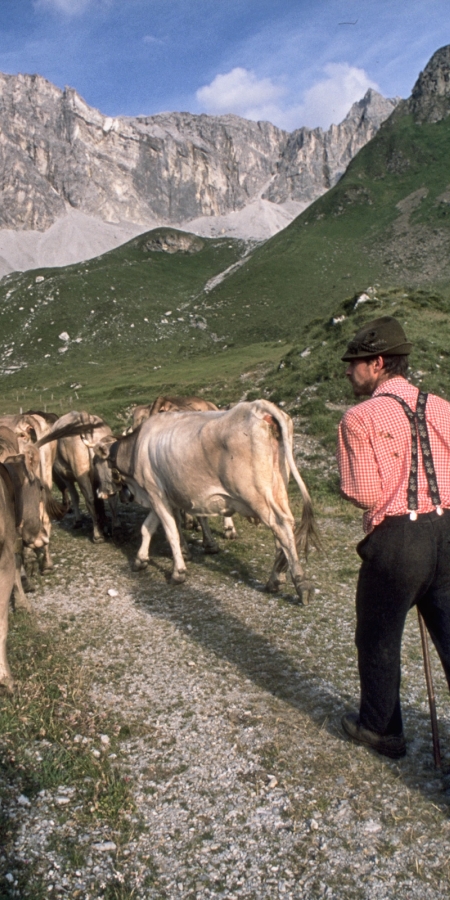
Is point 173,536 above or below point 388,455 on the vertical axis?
below

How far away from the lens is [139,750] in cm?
523

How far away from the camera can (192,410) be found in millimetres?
11742

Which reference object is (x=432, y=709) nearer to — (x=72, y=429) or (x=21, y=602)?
(x=21, y=602)

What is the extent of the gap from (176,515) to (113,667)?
13.1 ft

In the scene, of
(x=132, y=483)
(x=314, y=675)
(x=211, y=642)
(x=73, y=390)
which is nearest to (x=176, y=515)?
(x=132, y=483)

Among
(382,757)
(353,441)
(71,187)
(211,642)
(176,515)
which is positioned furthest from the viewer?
(71,187)

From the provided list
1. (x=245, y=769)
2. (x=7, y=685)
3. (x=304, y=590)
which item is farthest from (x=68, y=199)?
A: (x=245, y=769)

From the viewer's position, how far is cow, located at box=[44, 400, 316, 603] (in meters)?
8.26

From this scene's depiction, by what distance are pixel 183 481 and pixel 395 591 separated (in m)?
5.31

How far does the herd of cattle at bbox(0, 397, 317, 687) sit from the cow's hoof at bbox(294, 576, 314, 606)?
0.01m

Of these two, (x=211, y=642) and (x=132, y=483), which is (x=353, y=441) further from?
(x=132, y=483)

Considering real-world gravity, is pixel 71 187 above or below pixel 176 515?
above

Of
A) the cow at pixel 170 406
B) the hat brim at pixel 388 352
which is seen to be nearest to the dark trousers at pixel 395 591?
the hat brim at pixel 388 352

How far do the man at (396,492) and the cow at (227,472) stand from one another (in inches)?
142
